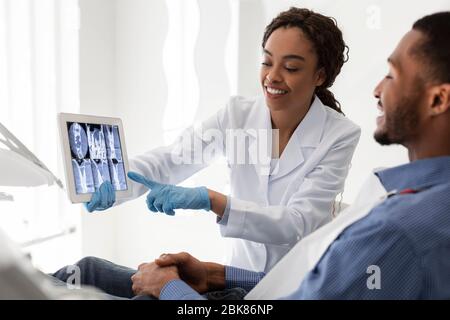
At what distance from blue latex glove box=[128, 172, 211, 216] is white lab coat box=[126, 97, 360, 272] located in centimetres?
9

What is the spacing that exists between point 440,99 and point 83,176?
3.35 feet

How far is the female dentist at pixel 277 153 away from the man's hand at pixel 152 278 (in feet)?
1.09

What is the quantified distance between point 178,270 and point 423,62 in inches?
31.5

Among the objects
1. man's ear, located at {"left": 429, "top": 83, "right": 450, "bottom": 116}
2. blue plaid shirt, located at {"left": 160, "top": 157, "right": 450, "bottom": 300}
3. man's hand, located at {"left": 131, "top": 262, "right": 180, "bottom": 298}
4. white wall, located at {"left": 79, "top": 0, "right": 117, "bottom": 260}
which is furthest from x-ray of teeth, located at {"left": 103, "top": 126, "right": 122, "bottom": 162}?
white wall, located at {"left": 79, "top": 0, "right": 117, "bottom": 260}

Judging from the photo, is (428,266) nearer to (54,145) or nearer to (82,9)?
(54,145)

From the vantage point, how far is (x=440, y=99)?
39.0 inches

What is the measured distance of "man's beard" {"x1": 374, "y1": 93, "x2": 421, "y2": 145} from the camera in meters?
1.03

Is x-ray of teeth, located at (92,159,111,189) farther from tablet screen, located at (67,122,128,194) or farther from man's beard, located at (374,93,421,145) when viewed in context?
man's beard, located at (374,93,421,145)

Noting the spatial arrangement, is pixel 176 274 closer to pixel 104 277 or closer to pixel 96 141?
pixel 104 277

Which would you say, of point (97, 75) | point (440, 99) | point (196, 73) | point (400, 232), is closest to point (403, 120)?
point (440, 99)

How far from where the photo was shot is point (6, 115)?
2.54 meters

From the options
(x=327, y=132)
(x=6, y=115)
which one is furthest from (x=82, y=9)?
(x=327, y=132)

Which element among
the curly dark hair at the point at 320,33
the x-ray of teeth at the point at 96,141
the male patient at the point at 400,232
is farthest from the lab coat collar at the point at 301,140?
the x-ray of teeth at the point at 96,141
